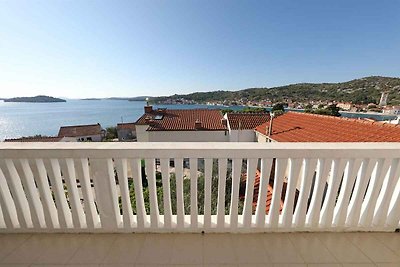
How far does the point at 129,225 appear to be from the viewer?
4.88 ft

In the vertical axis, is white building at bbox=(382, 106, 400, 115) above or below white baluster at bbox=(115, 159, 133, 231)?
below

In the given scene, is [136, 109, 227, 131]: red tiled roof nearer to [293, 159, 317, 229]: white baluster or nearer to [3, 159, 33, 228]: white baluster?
[3, 159, 33, 228]: white baluster

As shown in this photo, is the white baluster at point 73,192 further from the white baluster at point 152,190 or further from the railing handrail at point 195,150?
the white baluster at point 152,190

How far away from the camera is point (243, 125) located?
44.8 ft

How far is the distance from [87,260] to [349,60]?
17.6m

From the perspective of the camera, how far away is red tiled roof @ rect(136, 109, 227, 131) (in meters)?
13.3

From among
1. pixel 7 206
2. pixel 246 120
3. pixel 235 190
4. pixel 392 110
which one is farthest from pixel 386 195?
pixel 392 110

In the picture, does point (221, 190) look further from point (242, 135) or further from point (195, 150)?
point (242, 135)

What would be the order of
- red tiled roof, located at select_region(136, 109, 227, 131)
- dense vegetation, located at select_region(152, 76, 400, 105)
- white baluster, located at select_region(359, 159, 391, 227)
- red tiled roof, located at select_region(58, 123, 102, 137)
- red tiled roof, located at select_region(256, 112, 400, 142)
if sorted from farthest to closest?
dense vegetation, located at select_region(152, 76, 400, 105)
red tiled roof, located at select_region(58, 123, 102, 137)
red tiled roof, located at select_region(136, 109, 227, 131)
red tiled roof, located at select_region(256, 112, 400, 142)
white baluster, located at select_region(359, 159, 391, 227)

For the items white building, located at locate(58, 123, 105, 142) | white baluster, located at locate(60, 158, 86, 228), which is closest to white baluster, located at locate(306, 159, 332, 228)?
white baluster, located at locate(60, 158, 86, 228)

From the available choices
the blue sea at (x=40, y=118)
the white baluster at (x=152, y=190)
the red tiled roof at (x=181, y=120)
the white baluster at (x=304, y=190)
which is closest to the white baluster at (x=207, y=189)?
the white baluster at (x=152, y=190)

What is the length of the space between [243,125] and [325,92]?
25.1 meters

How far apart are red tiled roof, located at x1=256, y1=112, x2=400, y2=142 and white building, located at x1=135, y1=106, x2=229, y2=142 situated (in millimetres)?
3453

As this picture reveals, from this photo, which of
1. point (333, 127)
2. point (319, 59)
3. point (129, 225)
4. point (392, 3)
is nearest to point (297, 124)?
point (333, 127)
